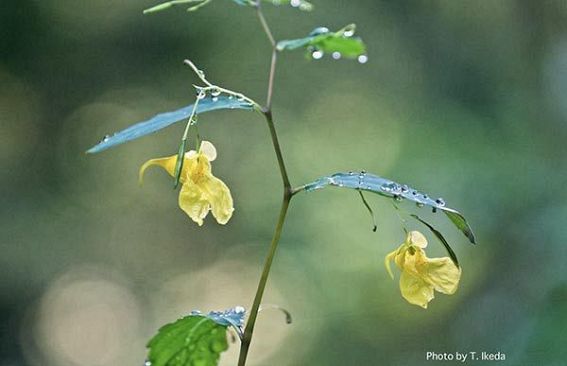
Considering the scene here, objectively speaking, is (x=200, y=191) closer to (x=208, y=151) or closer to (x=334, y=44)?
(x=208, y=151)

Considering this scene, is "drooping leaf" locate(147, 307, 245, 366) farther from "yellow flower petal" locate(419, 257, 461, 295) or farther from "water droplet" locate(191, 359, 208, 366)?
"yellow flower petal" locate(419, 257, 461, 295)

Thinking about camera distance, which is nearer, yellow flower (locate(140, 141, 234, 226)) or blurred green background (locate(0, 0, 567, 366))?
yellow flower (locate(140, 141, 234, 226))

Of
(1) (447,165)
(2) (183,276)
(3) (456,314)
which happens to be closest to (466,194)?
(1) (447,165)

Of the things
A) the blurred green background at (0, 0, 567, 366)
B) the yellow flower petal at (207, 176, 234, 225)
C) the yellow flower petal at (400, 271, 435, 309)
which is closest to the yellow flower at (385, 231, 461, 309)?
the yellow flower petal at (400, 271, 435, 309)

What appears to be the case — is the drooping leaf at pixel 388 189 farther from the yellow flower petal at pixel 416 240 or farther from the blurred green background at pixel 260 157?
the blurred green background at pixel 260 157

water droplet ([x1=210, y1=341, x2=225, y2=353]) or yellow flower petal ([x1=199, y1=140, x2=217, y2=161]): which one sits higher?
yellow flower petal ([x1=199, y1=140, x2=217, y2=161])

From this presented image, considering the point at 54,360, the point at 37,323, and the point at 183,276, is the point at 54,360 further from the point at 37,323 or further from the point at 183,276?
the point at 183,276
